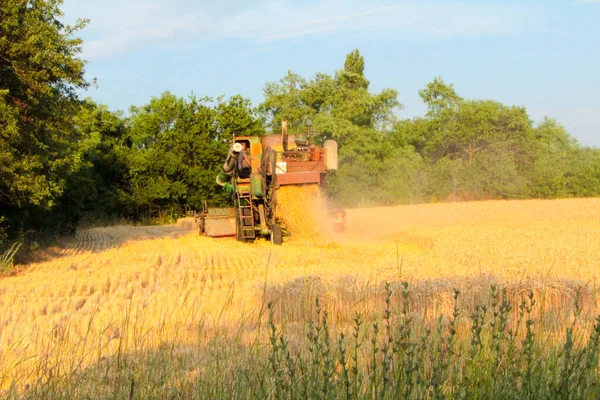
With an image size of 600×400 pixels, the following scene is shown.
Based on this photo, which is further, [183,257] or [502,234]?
[502,234]

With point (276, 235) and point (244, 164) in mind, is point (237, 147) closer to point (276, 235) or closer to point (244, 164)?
point (244, 164)

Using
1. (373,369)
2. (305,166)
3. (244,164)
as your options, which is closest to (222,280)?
(305,166)

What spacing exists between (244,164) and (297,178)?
7.65ft

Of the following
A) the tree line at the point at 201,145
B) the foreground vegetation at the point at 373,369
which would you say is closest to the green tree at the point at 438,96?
the tree line at the point at 201,145

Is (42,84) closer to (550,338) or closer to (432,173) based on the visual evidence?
(550,338)

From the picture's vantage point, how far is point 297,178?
17.3 meters

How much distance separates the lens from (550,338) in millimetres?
5062

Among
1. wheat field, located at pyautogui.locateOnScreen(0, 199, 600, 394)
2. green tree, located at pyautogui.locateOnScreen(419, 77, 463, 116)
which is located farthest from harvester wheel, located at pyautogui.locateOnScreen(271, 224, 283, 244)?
green tree, located at pyautogui.locateOnScreen(419, 77, 463, 116)

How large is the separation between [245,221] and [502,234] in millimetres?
7041

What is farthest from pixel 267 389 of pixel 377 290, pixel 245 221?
pixel 245 221

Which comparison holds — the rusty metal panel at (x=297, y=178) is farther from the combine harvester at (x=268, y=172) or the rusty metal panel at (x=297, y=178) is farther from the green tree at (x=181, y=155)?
the green tree at (x=181, y=155)

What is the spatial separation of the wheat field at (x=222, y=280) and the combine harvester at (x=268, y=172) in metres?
0.63

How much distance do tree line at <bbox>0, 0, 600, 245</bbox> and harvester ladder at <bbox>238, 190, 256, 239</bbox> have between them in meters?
4.52

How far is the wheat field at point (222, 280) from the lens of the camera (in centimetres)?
627
